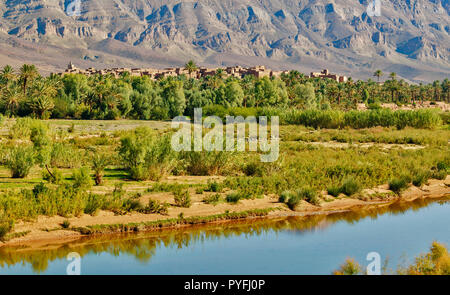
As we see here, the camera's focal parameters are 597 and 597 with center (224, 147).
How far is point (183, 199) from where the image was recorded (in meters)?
22.1

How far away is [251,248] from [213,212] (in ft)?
12.4

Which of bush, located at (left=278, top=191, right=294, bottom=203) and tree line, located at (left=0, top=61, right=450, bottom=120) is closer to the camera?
bush, located at (left=278, top=191, right=294, bottom=203)

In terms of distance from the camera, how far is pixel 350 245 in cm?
1845

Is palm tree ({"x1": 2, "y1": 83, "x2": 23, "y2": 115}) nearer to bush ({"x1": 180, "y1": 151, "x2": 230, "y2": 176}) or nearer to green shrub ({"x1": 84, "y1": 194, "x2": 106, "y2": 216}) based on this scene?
bush ({"x1": 180, "y1": 151, "x2": 230, "y2": 176})

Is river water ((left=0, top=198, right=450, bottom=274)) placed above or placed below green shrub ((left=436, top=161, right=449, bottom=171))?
below

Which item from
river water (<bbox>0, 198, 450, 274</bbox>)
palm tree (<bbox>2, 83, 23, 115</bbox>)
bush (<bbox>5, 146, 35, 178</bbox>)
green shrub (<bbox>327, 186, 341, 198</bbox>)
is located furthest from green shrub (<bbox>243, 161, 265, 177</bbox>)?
palm tree (<bbox>2, 83, 23, 115</bbox>)

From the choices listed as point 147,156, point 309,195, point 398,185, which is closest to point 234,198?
point 309,195

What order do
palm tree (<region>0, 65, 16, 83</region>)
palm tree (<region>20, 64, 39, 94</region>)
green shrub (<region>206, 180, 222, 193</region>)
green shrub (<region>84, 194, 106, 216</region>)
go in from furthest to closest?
palm tree (<region>0, 65, 16, 83</region>) → palm tree (<region>20, 64, 39, 94</region>) → green shrub (<region>206, 180, 222, 193</region>) → green shrub (<region>84, 194, 106, 216</region>)

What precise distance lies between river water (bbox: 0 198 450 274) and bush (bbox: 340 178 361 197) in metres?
2.75

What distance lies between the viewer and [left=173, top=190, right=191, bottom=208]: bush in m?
21.9

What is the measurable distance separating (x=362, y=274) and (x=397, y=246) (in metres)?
4.49

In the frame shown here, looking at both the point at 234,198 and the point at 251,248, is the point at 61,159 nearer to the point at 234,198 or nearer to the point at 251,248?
the point at 234,198
